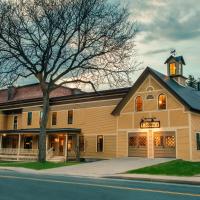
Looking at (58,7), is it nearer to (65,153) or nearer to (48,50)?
(48,50)

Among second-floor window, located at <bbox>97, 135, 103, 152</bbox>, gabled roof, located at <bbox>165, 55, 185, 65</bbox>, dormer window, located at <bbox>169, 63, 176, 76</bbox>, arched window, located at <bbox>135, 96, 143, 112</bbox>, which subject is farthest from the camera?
second-floor window, located at <bbox>97, 135, 103, 152</bbox>

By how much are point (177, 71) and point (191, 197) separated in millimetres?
25832

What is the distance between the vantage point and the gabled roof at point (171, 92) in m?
29.9

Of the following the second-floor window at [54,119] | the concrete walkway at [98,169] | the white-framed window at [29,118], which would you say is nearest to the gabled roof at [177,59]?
the concrete walkway at [98,169]

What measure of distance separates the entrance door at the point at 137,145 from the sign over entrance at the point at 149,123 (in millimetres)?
869

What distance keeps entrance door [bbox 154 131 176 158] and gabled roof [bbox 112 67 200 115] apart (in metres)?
3.10

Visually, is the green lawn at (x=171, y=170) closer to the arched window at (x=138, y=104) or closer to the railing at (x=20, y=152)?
the arched window at (x=138, y=104)

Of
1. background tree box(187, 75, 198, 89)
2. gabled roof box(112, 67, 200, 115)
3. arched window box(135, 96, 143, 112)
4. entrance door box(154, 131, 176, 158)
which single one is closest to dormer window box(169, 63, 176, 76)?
gabled roof box(112, 67, 200, 115)

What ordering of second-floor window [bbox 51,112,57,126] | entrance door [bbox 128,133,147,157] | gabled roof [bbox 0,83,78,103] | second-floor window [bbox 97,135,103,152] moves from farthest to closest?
1. gabled roof [bbox 0,83,78,103]
2. second-floor window [bbox 51,112,57,126]
3. second-floor window [bbox 97,135,103,152]
4. entrance door [bbox 128,133,147,157]

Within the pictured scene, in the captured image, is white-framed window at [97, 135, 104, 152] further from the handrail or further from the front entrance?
the handrail

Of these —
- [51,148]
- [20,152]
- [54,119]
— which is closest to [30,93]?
[54,119]

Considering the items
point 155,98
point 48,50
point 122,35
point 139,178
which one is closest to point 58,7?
point 48,50

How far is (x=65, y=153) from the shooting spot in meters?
36.6

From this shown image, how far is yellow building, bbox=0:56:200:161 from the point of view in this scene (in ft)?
99.1
